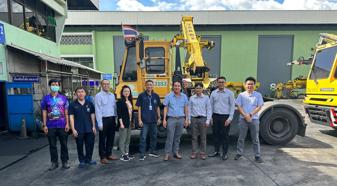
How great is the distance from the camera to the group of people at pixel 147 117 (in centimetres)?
504

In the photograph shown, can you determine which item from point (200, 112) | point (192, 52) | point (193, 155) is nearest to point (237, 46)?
point (192, 52)

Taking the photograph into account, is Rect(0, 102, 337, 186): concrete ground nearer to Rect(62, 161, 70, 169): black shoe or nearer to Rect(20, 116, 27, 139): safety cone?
Rect(62, 161, 70, 169): black shoe

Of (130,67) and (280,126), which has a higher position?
(130,67)

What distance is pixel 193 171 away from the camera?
4.96 meters

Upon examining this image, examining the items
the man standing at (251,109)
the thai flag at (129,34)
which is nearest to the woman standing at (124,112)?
the thai flag at (129,34)

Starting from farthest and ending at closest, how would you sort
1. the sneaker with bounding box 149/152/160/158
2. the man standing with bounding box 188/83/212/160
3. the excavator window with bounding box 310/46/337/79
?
1. the excavator window with bounding box 310/46/337/79
2. the sneaker with bounding box 149/152/160/158
3. the man standing with bounding box 188/83/212/160

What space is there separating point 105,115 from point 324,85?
617 centimetres

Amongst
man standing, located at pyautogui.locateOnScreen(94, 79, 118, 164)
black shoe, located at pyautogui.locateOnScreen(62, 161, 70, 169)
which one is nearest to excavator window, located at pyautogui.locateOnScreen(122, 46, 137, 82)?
man standing, located at pyautogui.locateOnScreen(94, 79, 118, 164)

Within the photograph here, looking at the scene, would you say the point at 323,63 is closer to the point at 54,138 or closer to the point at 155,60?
the point at 155,60

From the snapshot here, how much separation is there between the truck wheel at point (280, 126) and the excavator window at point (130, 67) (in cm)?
372

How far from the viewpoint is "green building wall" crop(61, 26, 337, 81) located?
26.3 m

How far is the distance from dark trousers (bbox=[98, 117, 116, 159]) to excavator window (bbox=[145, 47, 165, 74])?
6.33ft

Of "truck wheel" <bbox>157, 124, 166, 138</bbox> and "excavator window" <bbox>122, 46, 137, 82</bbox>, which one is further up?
"excavator window" <bbox>122, 46, 137, 82</bbox>

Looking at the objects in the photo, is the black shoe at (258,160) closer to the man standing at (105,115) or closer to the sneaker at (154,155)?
the sneaker at (154,155)
